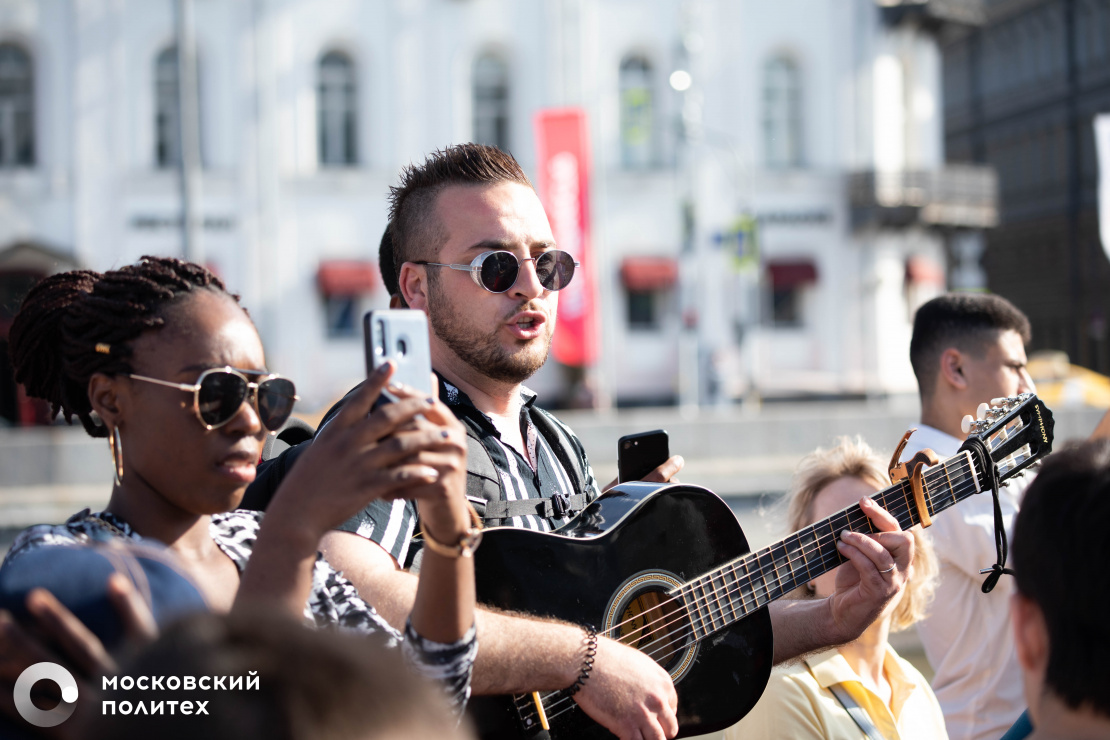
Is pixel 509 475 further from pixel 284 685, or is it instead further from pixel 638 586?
pixel 284 685

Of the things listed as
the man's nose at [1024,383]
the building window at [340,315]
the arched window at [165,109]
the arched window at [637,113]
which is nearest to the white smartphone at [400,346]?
the man's nose at [1024,383]

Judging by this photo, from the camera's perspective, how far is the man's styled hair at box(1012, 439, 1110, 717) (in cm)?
145

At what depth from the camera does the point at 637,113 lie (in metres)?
26.8

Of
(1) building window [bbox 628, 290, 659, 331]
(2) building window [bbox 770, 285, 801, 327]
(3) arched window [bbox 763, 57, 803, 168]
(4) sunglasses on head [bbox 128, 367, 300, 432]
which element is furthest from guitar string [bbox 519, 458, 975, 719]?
(3) arched window [bbox 763, 57, 803, 168]

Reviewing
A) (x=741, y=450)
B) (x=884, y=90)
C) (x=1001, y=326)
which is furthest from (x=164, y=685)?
(x=884, y=90)

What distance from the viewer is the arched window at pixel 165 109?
24766 mm

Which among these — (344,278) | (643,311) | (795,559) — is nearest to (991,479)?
(795,559)

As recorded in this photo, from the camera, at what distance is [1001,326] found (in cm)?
391

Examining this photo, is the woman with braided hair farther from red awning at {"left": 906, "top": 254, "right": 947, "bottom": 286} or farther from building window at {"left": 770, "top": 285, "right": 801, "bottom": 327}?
red awning at {"left": 906, "top": 254, "right": 947, "bottom": 286}

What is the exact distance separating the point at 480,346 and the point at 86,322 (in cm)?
101

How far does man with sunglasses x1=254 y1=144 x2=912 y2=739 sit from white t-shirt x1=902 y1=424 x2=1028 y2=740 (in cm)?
79

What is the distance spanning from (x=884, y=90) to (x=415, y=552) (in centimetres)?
2841

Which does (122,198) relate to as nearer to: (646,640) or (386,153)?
(386,153)

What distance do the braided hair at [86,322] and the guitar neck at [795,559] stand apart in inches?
54.3
